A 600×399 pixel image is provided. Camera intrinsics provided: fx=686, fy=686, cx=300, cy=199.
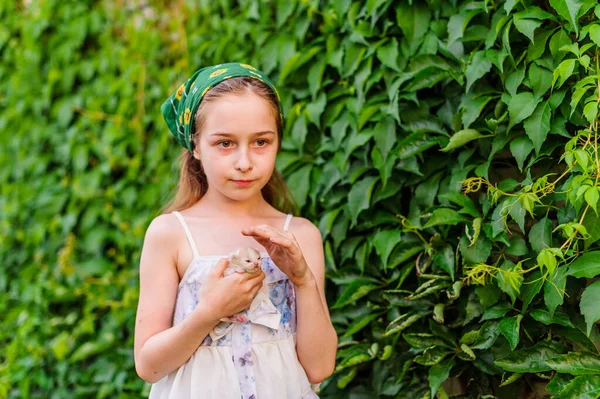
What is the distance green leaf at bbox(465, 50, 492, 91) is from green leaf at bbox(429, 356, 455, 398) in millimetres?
910

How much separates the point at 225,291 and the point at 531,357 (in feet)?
3.08

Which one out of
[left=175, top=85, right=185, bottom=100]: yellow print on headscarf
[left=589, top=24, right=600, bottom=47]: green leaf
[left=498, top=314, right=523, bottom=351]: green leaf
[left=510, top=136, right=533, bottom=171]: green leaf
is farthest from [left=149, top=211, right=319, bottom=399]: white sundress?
[left=589, top=24, right=600, bottom=47]: green leaf

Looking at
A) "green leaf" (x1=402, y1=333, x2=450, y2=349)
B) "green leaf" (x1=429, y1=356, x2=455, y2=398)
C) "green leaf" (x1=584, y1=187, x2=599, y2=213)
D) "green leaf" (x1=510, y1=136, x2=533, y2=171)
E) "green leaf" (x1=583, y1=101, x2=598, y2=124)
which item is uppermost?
"green leaf" (x1=583, y1=101, x2=598, y2=124)

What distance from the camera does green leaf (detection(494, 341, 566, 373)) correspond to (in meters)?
2.01

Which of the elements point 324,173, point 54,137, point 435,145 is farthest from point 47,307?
point 435,145

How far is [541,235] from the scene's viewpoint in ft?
6.76

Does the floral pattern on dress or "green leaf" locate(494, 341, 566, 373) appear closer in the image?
the floral pattern on dress

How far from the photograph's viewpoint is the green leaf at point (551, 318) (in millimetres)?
1995

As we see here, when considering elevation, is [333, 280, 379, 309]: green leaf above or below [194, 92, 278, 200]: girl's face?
below

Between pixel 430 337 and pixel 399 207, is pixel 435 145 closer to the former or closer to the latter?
pixel 399 207

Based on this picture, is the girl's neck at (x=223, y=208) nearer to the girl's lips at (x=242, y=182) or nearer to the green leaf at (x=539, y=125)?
the girl's lips at (x=242, y=182)

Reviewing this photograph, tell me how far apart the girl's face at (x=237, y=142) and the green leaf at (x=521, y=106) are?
2.46ft

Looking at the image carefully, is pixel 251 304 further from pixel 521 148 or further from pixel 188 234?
pixel 521 148

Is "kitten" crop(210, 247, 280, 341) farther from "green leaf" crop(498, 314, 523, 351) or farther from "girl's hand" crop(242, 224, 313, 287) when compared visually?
"green leaf" crop(498, 314, 523, 351)
